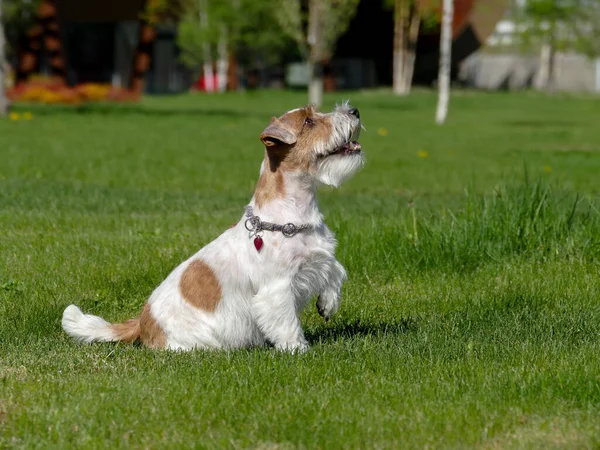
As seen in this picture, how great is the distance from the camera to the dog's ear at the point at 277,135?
5.95 m

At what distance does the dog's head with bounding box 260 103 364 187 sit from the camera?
5996 millimetres

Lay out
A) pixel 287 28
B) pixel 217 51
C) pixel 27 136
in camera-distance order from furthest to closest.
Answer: pixel 217 51 → pixel 287 28 → pixel 27 136

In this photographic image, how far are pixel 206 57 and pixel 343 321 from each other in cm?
4695

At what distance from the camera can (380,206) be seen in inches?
495

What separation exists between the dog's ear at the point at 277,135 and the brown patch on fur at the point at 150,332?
128cm

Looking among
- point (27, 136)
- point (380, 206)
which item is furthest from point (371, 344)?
point (27, 136)

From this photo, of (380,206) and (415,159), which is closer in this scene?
(380,206)

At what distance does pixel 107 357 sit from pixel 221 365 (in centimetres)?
74

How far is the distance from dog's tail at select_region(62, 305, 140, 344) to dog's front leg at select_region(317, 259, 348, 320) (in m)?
1.17

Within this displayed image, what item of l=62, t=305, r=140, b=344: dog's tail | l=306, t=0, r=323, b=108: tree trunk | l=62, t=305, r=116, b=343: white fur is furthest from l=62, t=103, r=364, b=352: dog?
l=306, t=0, r=323, b=108: tree trunk

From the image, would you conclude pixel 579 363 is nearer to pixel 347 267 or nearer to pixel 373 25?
pixel 347 267

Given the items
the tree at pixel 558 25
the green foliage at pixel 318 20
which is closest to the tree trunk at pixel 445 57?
the green foliage at pixel 318 20

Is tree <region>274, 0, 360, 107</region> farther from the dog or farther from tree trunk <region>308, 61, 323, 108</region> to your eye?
the dog

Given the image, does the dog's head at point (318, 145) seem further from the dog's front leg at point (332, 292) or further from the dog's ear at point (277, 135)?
the dog's front leg at point (332, 292)
